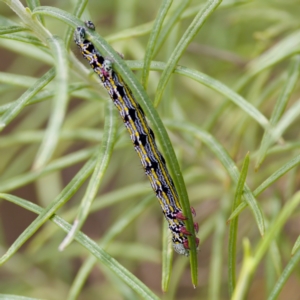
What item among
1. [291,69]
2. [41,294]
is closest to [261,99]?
[291,69]

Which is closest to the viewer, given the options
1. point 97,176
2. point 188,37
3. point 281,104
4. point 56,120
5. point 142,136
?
point 56,120

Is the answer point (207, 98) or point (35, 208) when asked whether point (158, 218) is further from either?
point (35, 208)

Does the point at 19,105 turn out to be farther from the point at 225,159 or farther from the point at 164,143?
the point at 225,159

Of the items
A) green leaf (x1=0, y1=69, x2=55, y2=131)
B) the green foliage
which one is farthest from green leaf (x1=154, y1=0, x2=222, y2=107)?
green leaf (x1=0, y1=69, x2=55, y2=131)

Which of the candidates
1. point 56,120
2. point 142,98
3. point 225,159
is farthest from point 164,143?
point 225,159

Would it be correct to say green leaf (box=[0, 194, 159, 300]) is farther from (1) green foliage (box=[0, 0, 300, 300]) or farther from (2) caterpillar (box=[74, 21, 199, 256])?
(2) caterpillar (box=[74, 21, 199, 256])

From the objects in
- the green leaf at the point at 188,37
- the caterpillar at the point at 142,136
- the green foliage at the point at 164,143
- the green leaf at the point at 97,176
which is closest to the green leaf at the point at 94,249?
the green foliage at the point at 164,143

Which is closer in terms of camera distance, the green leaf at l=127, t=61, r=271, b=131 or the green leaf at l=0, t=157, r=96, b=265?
the green leaf at l=0, t=157, r=96, b=265
